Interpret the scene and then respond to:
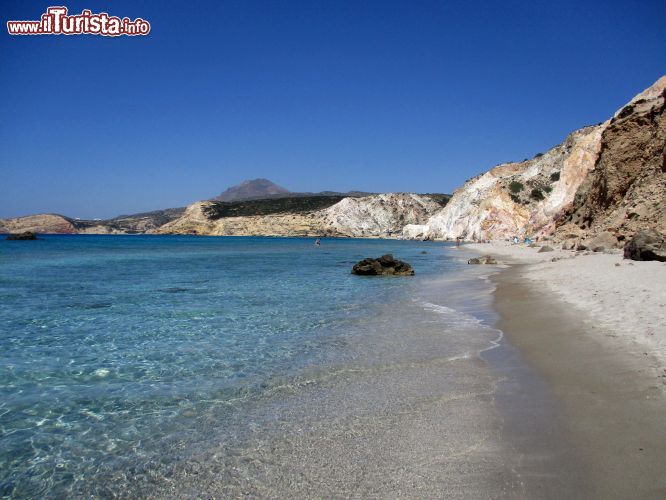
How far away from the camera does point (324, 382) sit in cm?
635

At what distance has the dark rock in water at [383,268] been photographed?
23812 millimetres

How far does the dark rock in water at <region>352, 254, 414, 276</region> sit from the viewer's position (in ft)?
78.1

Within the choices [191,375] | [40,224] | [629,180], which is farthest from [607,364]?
[40,224]

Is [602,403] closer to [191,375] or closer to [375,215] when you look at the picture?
[191,375]

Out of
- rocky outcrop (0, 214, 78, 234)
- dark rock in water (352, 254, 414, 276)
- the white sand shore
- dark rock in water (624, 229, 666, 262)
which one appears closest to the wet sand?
the white sand shore

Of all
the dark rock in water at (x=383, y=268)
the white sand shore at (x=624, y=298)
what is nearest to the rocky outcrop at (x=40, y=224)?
the dark rock in water at (x=383, y=268)

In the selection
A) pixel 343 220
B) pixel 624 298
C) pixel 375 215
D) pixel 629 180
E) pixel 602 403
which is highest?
pixel 629 180

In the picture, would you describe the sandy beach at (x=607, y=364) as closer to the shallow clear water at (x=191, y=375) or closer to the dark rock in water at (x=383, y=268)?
the shallow clear water at (x=191, y=375)

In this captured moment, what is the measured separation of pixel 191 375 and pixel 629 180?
32.9 m

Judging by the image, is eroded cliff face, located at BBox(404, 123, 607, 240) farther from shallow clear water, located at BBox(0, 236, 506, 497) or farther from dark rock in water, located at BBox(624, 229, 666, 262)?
shallow clear water, located at BBox(0, 236, 506, 497)

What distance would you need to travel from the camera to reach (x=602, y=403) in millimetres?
4848

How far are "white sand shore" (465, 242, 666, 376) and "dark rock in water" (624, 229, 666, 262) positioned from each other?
3.05 feet

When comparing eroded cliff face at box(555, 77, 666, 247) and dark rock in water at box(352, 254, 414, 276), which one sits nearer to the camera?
dark rock in water at box(352, 254, 414, 276)

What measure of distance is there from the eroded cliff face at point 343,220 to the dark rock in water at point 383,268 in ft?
354
